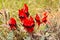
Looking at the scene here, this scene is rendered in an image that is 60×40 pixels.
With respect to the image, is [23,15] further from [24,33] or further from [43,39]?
[24,33]

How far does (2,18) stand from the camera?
Answer: 10.5 ft

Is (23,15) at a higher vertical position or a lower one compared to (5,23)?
higher

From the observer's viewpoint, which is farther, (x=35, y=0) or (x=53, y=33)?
(x=35, y=0)

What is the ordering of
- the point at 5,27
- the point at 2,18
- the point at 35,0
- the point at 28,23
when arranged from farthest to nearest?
1. the point at 35,0
2. the point at 2,18
3. the point at 5,27
4. the point at 28,23

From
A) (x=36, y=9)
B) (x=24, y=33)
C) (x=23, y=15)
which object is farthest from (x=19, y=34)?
(x=36, y=9)

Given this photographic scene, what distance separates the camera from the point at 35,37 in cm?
263

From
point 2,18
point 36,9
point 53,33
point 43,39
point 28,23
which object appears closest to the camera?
point 28,23

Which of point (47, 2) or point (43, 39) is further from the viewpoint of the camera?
point (47, 2)

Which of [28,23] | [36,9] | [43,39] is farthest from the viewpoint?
[36,9]

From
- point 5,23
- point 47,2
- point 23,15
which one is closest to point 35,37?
point 23,15

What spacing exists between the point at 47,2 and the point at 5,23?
1.02 metres

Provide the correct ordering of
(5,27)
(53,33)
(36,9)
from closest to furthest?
(53,33) → (5,27) → (36,9)

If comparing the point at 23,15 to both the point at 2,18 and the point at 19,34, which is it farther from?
the point at 2,18

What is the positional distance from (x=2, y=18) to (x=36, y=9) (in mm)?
649
